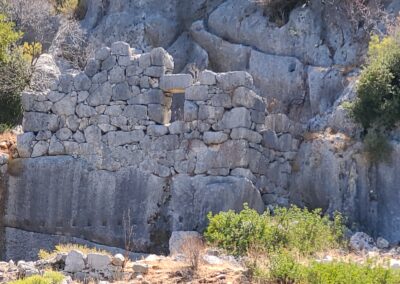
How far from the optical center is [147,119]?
13.6 metres

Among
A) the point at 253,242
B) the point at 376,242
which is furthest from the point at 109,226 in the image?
the point at 376,242

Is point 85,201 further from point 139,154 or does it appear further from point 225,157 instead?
point 225,157

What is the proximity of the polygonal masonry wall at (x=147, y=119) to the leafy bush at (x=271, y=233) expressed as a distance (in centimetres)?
188

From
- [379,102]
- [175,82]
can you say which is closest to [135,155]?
[175,82]

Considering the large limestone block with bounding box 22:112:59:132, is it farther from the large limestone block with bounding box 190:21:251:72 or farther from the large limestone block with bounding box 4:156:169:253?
the large limestone block with bounding box 190:21:251:72

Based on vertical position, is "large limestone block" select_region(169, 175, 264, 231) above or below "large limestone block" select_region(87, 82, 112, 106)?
below

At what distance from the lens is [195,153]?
43.0 ft

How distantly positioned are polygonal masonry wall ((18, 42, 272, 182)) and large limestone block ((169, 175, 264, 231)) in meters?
0.21

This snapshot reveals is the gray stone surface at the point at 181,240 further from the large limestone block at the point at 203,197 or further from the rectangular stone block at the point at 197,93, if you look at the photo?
the rectangular stone block at the point at 197,93

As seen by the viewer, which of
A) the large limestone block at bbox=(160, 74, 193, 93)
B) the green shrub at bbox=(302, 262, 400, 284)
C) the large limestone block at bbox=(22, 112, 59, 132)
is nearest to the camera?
the green shrub at bbox=(302, 262, 400, 284)

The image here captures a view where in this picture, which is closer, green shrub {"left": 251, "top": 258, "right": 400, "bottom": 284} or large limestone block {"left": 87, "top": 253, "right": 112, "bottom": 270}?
green shrub {"left": 251, "top": 258, "right": 400, "bottom": 284}

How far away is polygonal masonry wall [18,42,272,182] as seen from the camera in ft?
42.7

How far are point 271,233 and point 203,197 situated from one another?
7.46 feet

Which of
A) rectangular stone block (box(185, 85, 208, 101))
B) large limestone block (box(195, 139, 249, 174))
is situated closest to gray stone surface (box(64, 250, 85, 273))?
large limestone block (box(195, 139, 249, 174))
